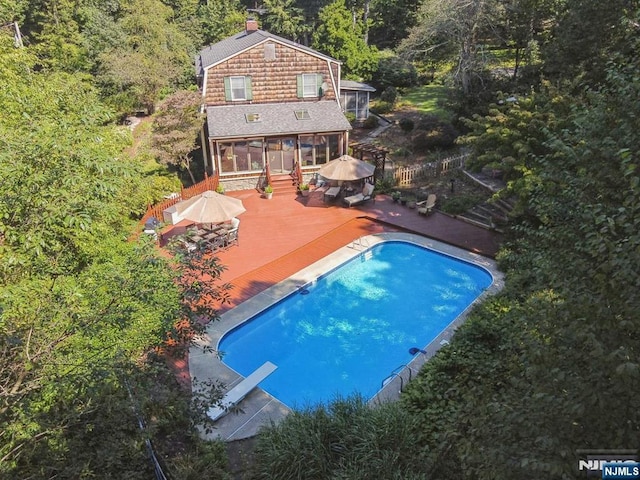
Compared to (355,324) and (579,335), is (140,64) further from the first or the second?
(579,335)

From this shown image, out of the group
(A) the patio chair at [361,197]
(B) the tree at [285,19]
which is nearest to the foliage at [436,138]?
(A) the patio chair at [361,197]

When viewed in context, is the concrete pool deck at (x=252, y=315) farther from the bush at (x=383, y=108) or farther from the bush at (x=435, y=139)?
the bush at (x=383, y=108)

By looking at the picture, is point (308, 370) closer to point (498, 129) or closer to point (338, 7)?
point (498, 129)

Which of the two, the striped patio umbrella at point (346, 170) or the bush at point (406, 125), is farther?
the bush at point (406, 125)

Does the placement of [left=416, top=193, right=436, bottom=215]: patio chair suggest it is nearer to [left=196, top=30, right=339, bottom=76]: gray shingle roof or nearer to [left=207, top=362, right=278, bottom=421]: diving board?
[left=196, top=30, right=339, bottom=76]: gray shingle roof

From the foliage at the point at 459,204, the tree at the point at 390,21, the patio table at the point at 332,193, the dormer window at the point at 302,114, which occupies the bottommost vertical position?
the foliage at the point at 459,204

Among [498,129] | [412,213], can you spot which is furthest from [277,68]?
[498,129]
